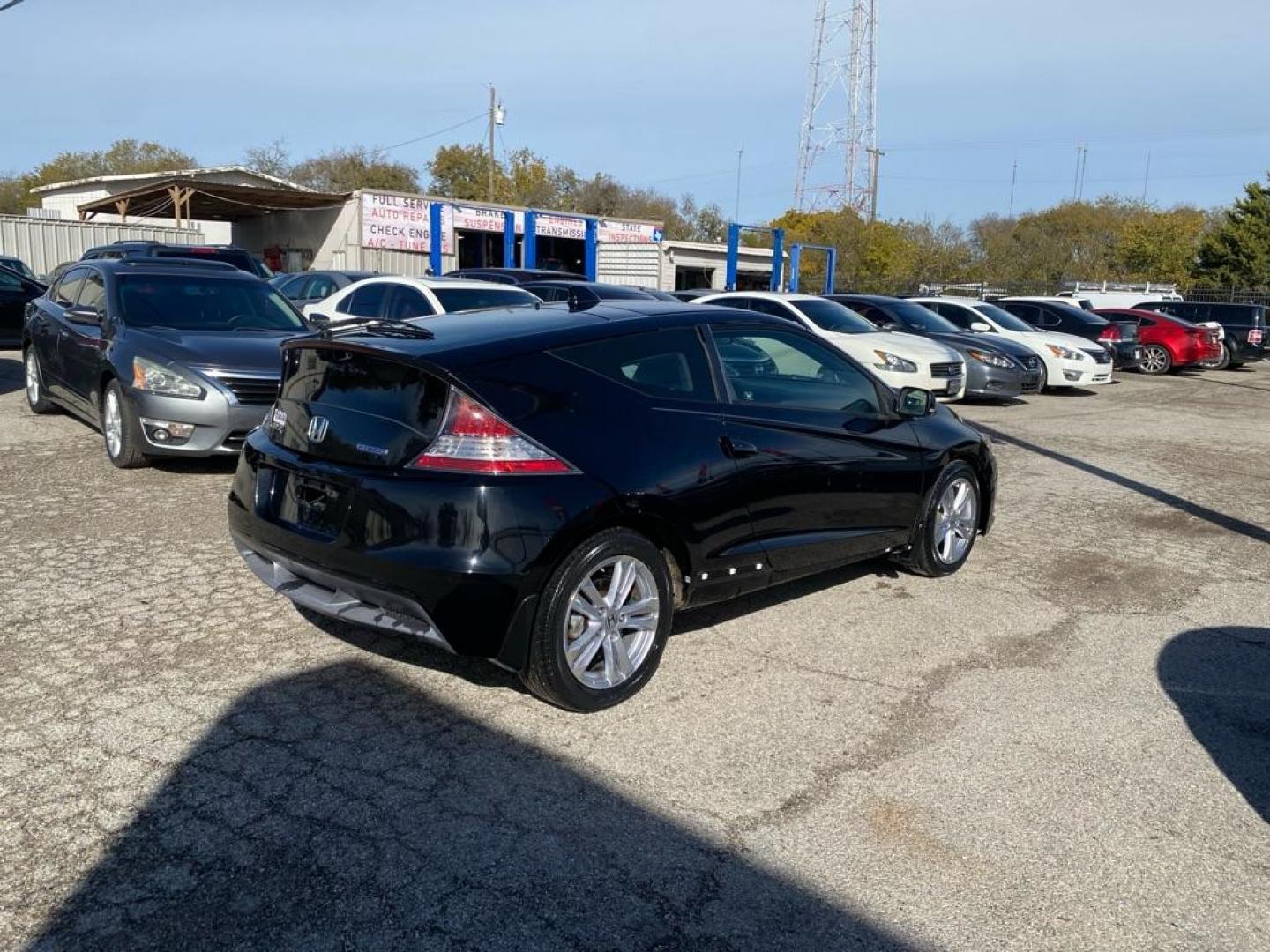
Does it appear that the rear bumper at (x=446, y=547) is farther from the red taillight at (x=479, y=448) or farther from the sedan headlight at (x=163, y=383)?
the sedan headlight at (x=163, y=383)

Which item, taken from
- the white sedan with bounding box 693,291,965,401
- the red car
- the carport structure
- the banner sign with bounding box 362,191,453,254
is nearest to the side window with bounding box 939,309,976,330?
the white sedan with bounding box 693,291,965,401

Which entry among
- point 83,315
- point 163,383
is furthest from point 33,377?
point 163,383

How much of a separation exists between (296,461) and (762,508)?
2036 millimetres

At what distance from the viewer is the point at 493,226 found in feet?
119

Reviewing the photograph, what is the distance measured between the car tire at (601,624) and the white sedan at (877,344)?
9.16 metres

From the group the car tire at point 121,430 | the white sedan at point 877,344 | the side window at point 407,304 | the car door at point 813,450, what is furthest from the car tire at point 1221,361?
the car tire at point 121,430

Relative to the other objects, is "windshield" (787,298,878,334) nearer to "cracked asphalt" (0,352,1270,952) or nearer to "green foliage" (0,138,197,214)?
"cracked asphalt" (0,352,1270,952)

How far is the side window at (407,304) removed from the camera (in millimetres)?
11070

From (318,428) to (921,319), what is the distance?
1369 centimetres

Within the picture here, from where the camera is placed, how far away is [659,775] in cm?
365

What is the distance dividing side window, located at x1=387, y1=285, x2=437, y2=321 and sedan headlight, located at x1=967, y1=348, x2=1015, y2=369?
837 cm

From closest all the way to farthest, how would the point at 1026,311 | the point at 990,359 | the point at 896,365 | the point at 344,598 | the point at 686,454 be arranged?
1. the point at 344,598
2. the point at 686,454
3. the point at 896,365
4. the point at 990,359
5. the point at 1026,311

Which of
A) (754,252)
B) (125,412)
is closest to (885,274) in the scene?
(754,252)

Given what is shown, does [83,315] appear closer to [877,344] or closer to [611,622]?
[611,622]
